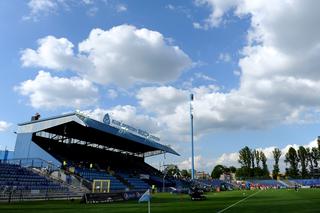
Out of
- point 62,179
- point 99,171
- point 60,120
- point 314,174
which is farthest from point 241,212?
point 314,174

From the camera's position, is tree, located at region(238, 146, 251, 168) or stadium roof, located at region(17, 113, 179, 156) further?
tree, located at region(238, 146, 251, 168)

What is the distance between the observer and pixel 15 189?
3597 cm

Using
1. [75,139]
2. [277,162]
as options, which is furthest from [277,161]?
[75,139]

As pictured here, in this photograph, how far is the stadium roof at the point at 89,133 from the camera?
53.0 metres

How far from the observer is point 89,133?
6556 centimetres

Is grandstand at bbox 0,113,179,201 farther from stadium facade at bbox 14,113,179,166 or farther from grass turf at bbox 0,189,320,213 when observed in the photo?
grass turf at bbox 0,189,320,213

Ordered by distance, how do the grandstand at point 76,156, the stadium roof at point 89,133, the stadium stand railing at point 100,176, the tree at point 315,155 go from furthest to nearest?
the tree at point 315,155, the stadium stand railing at point 100,176, the stadium roof at point 89,133, the grandstand at point 76,156

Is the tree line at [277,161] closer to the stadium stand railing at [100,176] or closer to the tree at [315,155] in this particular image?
the tree at [315,155]

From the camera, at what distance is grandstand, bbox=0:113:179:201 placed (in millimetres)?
43812

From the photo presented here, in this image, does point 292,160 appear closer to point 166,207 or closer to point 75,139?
point 75,139

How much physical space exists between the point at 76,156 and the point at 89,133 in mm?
5301

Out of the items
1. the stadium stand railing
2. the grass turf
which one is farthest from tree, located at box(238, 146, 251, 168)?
the grass turf

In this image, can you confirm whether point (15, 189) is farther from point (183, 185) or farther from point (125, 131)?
point (183, 185)

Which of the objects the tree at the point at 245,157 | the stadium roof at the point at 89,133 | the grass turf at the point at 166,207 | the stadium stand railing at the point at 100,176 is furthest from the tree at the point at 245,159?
the grass turf at the point at 166,207
